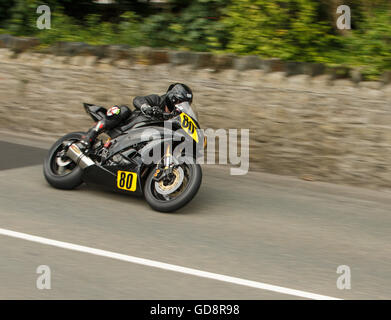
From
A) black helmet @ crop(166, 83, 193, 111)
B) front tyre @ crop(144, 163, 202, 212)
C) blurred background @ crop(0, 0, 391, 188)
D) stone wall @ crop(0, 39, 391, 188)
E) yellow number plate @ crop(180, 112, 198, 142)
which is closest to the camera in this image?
front tyre @ crop(144, 163, 202, 212)

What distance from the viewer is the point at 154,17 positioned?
39.1 ft

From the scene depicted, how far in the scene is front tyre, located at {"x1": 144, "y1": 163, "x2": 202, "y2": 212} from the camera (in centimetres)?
732

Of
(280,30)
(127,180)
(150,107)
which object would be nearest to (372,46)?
(280,30)

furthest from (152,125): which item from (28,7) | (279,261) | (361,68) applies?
(28,7)

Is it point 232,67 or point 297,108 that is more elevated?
point 232,67

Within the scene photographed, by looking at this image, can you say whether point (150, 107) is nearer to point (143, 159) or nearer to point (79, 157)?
point (143, 159)

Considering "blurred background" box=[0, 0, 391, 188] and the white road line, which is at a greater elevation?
"blurred background" box=[0, 0, 391, 188]

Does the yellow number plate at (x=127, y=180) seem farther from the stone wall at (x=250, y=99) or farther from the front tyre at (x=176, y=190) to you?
the stone wall at (x=250, y=99)

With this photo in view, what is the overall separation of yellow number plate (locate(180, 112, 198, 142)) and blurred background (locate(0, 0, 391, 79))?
3.18 meters

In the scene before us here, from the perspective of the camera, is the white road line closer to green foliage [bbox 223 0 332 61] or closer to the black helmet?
the black helmet

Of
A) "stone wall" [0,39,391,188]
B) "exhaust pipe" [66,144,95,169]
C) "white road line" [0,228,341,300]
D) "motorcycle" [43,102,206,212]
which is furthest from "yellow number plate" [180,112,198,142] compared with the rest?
"stone wall" [0,39,391,188]

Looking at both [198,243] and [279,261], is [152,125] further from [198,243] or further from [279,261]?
[279,261]

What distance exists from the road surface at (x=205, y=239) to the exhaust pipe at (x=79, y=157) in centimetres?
42
